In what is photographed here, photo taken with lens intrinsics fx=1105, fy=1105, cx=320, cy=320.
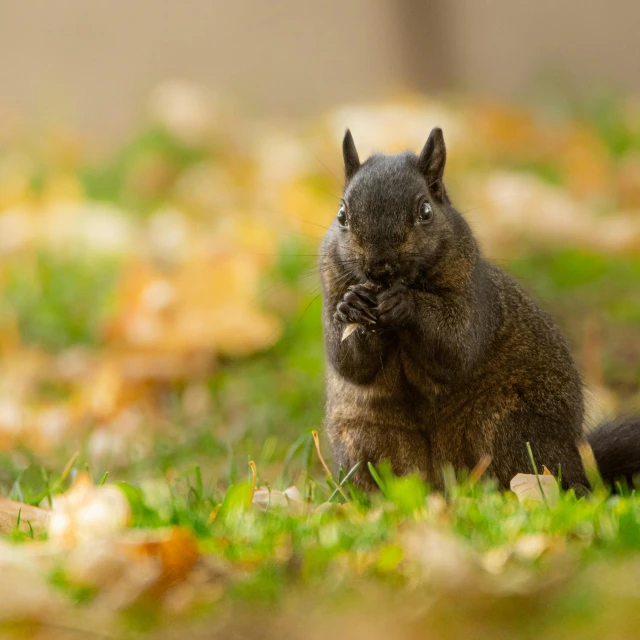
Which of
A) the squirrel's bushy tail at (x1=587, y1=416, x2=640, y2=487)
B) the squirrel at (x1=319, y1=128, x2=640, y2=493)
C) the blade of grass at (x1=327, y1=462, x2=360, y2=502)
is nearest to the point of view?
the blade of grass at (x1=327, y1=462, x2=360, y2=502)

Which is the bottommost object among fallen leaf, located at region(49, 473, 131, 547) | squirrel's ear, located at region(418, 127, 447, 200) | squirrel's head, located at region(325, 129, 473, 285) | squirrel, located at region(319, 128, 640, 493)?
fallen leaf, located at region(49, 473, 131, 547)

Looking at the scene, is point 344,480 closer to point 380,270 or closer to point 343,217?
point 380,270

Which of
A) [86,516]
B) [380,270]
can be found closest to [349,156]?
[380,270]

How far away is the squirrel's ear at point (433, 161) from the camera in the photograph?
3.15m

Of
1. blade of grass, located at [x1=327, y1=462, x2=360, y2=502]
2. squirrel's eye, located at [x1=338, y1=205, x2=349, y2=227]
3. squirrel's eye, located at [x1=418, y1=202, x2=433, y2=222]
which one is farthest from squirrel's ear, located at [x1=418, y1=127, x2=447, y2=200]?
blade of grass, located at [x1=327, y1=462, x2=360, y2=502]

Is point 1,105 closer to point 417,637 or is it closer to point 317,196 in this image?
point 317,196

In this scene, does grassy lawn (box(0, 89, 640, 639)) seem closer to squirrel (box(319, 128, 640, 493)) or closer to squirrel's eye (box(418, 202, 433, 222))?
squirrel (box(319, 128, 640, 493))

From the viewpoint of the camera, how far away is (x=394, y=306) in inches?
114

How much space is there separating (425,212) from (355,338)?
1.29 ft

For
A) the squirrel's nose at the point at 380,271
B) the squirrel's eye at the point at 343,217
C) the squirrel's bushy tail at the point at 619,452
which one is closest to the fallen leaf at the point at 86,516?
the squirrel's nose at the point at 380,271

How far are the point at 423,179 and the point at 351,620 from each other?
161 centimetres

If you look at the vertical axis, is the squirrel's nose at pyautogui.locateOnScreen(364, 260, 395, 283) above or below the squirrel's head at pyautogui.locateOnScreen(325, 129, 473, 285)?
below

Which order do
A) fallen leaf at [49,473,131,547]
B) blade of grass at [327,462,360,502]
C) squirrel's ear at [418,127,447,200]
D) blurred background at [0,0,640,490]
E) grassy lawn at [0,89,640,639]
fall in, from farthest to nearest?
blurred background at [0,0,640,490] < squirrel's ear at [418,127,447,200] < blade of grass at [327,462,360,502] < fallen leaf at [49,473,131,547] < grassy lawn at [0,89,640,639]

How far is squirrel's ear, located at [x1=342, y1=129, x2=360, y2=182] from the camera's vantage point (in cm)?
324
